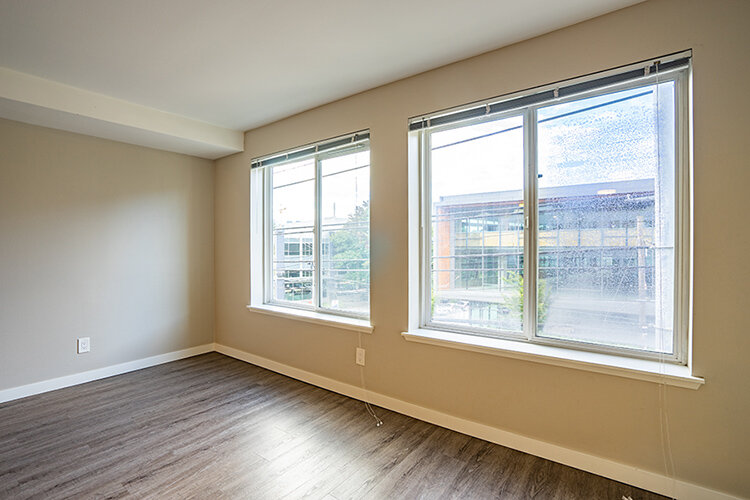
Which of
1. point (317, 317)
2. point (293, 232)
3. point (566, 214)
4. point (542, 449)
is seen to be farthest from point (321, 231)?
point (542, 449)

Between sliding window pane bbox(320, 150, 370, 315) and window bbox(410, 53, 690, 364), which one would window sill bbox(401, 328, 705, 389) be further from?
sliding window pane bbox(320, 150, 370, 315)

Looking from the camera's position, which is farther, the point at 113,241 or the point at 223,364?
the point at 223,364

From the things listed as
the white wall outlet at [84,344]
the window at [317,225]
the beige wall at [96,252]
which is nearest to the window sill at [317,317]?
the window at [317,225]

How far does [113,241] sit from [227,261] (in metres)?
1.09

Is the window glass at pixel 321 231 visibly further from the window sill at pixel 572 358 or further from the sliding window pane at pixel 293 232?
the window sill at pixel 572 358

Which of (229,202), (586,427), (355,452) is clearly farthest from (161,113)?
(586,427)

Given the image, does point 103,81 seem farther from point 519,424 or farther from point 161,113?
point 519,424

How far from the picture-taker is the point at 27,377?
9.50 feet

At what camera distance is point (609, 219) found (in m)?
1.95

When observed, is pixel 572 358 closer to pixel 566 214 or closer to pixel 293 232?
pixel 566 214

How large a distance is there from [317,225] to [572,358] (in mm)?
2318

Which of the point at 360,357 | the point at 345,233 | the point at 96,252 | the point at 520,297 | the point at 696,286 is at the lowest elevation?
the point at 360,357

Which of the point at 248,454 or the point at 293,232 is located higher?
the point at 293,232

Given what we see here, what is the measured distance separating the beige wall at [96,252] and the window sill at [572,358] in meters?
2.84
